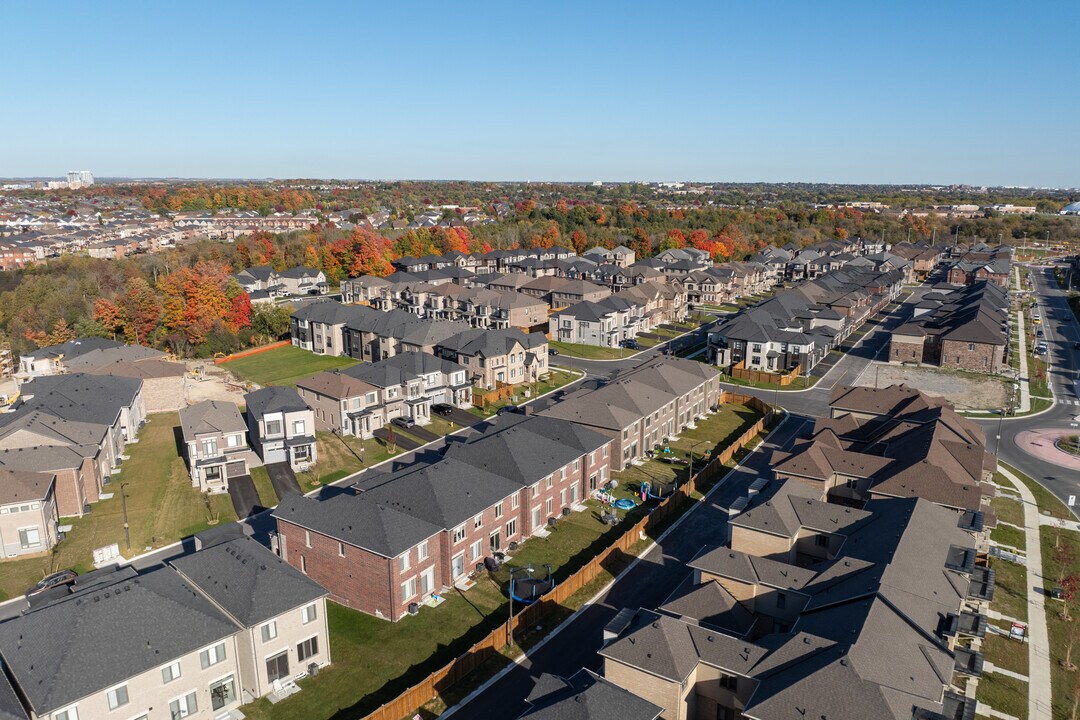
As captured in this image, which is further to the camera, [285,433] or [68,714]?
[285,433]

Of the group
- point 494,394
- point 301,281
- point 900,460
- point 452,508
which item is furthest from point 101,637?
point 301,281

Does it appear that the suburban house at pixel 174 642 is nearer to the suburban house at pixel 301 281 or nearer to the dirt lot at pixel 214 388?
the dirt lot at pixel 214 388

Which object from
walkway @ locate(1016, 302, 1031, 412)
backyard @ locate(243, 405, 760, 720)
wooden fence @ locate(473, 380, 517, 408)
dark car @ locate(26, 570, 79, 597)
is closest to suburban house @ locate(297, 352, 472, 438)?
wooden fence @ locate(473, 380, 517, 408)

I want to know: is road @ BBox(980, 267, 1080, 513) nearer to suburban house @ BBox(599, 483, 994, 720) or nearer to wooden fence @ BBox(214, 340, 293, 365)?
suburban house @ BBox(599, 483, 994, 720)

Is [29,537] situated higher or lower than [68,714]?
lower

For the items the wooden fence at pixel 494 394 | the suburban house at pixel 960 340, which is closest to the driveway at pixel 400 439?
the wooden fence at pixel 494 394

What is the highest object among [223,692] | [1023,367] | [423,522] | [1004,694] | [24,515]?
[423,522]

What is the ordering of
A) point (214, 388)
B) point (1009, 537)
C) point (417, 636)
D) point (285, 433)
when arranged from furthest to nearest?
point (214, 388), point (285, 433), point (1009, 537), point (417, 636)

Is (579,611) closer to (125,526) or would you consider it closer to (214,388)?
(125,526)
